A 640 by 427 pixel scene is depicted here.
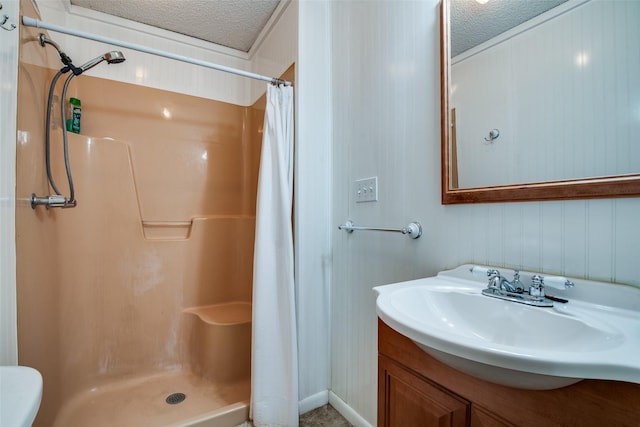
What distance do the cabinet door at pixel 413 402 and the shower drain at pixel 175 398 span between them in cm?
129

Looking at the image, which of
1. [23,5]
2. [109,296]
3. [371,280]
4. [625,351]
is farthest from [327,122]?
[109,296]

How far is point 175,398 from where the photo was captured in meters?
1.55

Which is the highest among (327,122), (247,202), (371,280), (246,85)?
(246,85)

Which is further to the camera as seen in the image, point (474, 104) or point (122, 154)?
point (122, 154)

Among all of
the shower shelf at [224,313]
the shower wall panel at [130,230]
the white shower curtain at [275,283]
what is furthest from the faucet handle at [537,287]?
the shower wall panel at [130,230]

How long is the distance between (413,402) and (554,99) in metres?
0.88

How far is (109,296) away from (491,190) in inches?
82.5

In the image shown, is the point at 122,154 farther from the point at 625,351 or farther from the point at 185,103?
the point at 625,351

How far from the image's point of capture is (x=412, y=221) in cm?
111

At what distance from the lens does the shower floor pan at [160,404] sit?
1.35m

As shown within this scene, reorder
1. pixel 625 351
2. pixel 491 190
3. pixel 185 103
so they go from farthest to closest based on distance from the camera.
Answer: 1. pixel 185 103
2. pixel 491 190
3. pixel 625 351

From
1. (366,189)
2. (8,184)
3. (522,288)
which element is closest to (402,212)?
(366,189)

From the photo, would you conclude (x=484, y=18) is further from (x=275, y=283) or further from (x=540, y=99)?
(x=275, y=283)

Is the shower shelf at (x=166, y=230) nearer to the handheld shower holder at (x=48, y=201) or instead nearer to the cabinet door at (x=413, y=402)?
the handheld shower holder at (x=48, y=201)
